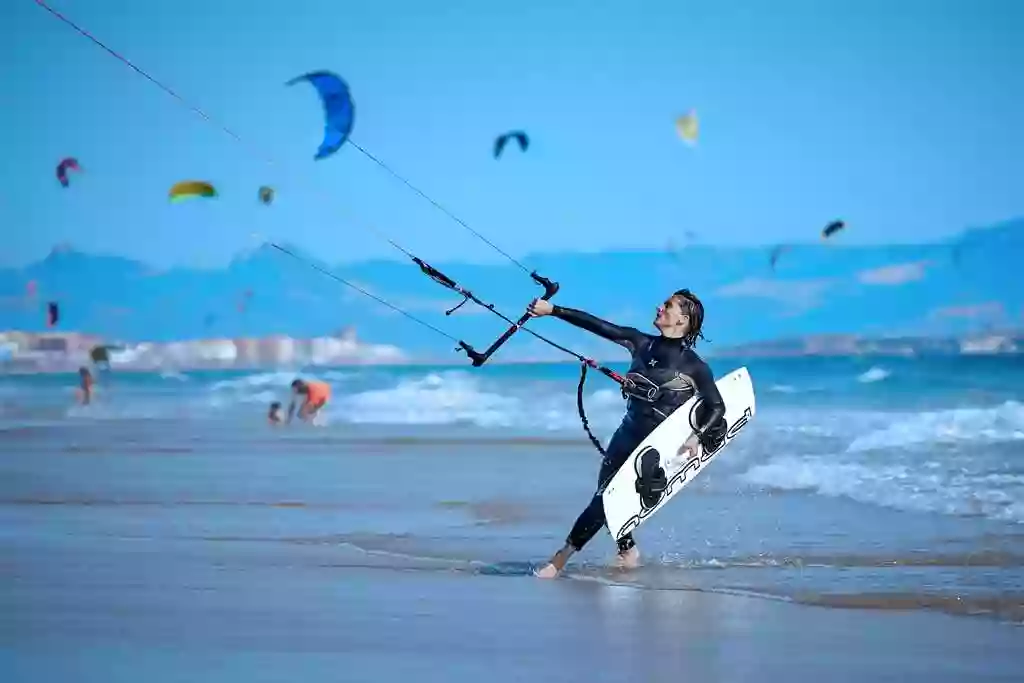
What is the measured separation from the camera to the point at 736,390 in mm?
5418

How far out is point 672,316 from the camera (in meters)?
5.00

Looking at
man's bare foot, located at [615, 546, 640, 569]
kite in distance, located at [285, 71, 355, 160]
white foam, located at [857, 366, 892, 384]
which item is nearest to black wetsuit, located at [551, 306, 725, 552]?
man's bare foot, located at [615, 546, 640, 569]

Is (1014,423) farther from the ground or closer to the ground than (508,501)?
farther from the ground

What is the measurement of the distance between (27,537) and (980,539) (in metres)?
3.57

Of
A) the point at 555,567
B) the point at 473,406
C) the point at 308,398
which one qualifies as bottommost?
the point at 555,567

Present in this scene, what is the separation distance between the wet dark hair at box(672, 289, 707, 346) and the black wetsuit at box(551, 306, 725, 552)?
3 cm

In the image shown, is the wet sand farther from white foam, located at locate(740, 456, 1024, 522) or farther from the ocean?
white foam, located at locate(740, 456, 1024, 522)

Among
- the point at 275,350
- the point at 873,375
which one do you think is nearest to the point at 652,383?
the point at 873,375

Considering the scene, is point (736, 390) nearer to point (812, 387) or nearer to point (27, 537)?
point (27, 537)

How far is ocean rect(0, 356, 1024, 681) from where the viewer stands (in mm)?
3803

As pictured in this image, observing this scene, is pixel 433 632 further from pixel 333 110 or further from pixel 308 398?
pixel 308 398

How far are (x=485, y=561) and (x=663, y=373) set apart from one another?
38.6 inches

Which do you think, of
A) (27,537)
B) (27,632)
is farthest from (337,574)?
(27,537)

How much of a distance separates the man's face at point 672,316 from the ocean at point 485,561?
79cm
